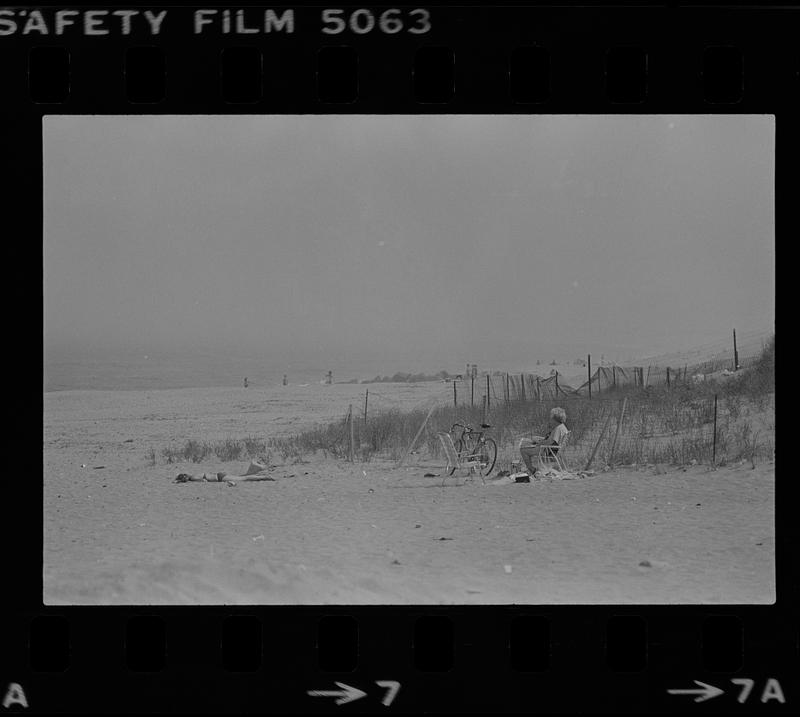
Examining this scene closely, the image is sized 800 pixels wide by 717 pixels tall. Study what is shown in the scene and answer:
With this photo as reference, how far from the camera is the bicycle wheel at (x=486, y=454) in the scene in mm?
9906

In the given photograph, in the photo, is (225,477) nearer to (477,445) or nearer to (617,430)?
(477,445)

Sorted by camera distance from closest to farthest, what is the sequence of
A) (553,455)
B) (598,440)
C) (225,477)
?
(553,455)
(225,477)
(598,440)

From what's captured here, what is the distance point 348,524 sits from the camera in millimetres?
8578

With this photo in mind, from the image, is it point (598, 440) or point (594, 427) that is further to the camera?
point (594, 427)

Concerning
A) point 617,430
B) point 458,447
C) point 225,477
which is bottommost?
point 225,477

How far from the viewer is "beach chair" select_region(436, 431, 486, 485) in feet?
Answer: 32.9
